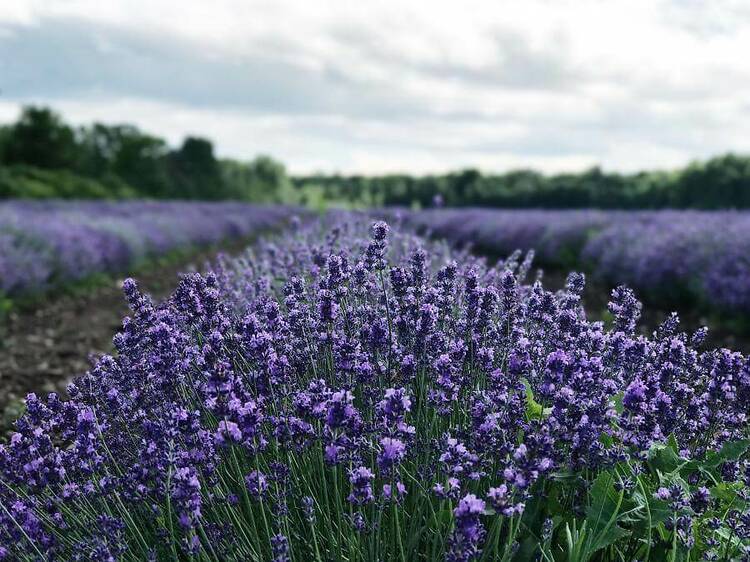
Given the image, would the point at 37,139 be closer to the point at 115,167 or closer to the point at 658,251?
the point at 115,167

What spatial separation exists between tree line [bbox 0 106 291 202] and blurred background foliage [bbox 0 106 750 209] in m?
0.07

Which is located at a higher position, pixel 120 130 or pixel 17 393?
pixel 120 130

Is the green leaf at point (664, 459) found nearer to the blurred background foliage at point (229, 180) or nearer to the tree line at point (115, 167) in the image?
the blurred background foliage at point (229, 180)

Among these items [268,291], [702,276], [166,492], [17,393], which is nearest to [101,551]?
[166,492]

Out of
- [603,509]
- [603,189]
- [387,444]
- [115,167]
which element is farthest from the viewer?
[115,167]

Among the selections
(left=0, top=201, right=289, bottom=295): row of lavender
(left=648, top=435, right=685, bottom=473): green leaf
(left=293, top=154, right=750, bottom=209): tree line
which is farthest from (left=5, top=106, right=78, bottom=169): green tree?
(left=648, top=435, right=685, bottom=473): green leaf

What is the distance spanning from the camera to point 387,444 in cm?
165

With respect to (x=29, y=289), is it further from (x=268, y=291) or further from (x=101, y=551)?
(x=101, y=551)

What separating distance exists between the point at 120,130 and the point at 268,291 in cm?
6093

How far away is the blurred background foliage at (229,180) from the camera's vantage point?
100 ft

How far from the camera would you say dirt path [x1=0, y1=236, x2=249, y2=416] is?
5238 millimetres

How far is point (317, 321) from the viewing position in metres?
2.42

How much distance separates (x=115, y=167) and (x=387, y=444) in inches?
2254

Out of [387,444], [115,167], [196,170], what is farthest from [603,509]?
[196,170]
